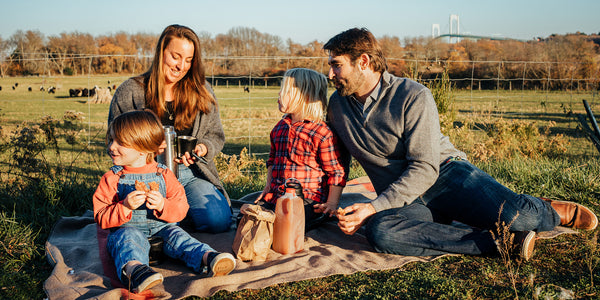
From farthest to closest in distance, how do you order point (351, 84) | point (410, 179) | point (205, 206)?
1. point (205, 206)
2. point (351, 84)
3. point (410, 179)

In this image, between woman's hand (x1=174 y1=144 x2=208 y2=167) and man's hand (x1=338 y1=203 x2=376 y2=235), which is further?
woman's hand (x1=174 y1=144 x2=208 y2=167)

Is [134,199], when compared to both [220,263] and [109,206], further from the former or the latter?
[220,263]

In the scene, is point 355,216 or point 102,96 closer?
point 355,216

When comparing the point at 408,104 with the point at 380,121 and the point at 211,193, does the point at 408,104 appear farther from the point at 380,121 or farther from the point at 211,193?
the point at 211,193

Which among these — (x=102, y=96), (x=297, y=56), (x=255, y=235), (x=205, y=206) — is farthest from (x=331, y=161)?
(x=102, y=96)

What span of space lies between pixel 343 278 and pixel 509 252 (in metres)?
1.15

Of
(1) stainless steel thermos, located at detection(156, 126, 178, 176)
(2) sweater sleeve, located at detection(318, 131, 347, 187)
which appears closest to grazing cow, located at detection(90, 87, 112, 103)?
(1) stainless steel thermos, located at detection(156, 126, 178, 176)

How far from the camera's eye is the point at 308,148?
139 inches

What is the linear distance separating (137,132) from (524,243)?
2.57 m

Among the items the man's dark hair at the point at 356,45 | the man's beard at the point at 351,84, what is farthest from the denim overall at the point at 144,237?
the man's dark hair at the point at 356,45

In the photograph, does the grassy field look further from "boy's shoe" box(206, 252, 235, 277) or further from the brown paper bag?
the brown paper bag

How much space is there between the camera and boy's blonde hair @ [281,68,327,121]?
3.49m

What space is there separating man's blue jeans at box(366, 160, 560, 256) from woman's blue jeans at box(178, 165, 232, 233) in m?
1.22

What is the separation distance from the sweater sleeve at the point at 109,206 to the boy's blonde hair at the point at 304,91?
138 cm
